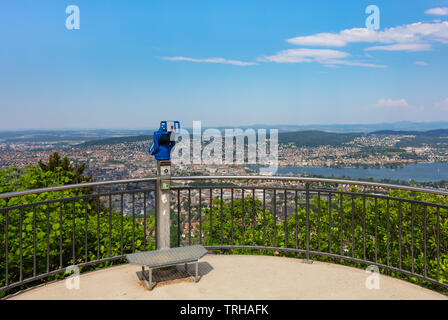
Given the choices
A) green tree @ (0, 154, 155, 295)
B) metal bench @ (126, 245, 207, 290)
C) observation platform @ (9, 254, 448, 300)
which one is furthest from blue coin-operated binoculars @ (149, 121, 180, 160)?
green tree @ (0, 154, 155, 295)

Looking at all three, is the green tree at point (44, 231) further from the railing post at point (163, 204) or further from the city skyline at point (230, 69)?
the city skyline at point (230, 69)

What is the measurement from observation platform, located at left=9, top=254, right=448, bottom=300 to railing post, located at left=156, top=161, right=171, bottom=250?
419mm

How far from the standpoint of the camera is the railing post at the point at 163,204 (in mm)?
3906

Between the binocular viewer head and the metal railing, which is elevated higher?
the binocular viewer head

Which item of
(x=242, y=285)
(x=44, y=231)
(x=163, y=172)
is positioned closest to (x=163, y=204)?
(x=163, y=172)

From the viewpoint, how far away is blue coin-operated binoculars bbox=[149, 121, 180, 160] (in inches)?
143

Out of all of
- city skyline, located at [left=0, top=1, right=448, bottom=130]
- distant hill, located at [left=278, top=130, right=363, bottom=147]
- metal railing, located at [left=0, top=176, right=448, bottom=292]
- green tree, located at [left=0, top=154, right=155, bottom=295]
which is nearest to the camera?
metal railing, located at [left=0, top=176, right=448, bottom=292]

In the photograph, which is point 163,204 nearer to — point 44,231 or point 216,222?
point 216,222

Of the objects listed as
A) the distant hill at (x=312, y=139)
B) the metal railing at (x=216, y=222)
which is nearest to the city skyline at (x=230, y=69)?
the distant hill at (x=312, y=139)

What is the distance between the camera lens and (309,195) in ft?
13.7

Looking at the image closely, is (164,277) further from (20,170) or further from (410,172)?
(410,172)

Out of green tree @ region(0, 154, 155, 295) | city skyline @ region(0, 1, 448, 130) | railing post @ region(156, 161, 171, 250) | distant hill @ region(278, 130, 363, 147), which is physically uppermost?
city skyline @ region(0, 1, 448, 130)

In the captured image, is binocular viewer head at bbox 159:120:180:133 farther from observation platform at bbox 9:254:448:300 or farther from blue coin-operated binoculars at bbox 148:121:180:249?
observation platform at bbox 9:254:448:300

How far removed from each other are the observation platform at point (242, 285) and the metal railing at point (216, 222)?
6.7 inches
